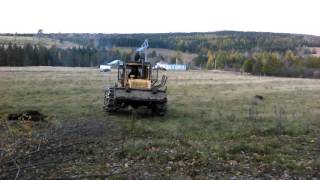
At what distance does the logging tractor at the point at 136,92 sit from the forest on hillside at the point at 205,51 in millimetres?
36928

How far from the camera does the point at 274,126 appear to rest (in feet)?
64.2

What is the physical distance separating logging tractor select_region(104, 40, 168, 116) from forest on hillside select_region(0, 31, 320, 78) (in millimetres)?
36928

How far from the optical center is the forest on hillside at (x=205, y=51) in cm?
11181

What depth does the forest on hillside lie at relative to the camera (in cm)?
11181

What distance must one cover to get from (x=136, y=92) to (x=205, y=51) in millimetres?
168353

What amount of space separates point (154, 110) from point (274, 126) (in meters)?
5.74

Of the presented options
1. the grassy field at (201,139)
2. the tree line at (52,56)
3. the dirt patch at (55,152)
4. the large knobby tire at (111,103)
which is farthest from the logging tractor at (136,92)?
the tree line at (52,56)

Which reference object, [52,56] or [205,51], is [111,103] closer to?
[52,56]

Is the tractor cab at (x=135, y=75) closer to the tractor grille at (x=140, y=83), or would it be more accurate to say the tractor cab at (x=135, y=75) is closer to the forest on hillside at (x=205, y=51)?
the tractor grille at (x=140, y=83)

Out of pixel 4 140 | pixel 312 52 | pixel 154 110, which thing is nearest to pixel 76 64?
pixel 312 52

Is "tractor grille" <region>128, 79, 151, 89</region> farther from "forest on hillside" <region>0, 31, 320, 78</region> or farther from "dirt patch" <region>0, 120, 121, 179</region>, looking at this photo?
"forest on hillside" <region>0, 31, 320, 78</region>

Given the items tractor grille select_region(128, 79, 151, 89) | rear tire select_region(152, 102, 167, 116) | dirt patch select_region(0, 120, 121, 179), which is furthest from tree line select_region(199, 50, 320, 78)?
dirt patch select_region(0, 120, 121, 179)

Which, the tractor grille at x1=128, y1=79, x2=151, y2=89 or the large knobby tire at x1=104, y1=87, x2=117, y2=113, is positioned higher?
the tractor grille at x1=128, y1=79, x2=151, y2=89

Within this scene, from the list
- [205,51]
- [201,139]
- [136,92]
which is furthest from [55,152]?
[205,51]
